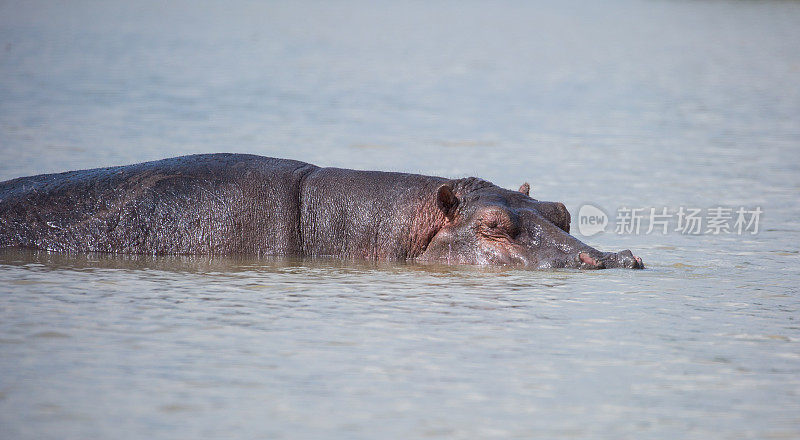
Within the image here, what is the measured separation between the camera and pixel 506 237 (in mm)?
8750

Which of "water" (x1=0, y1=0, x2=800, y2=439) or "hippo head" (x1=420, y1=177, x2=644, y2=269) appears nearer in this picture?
"water" (x1=0, y1=0, x2=800, y2=439)

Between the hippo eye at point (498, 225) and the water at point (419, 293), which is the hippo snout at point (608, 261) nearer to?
the water at point (419, 293)

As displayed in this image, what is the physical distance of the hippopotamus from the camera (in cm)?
873

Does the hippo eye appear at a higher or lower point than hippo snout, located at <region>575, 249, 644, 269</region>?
higher

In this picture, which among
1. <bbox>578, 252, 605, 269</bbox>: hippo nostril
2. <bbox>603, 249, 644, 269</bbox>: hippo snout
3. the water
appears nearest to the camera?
the water

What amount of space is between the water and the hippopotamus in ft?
0.56

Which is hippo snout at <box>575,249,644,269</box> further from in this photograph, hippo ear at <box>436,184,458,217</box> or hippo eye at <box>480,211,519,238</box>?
hippo ear at <box>436,184,458,217</box>

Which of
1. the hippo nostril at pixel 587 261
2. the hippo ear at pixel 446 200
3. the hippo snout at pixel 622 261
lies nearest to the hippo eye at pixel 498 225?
the hippo ear at pixel 446 200

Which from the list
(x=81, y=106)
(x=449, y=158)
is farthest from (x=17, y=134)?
(x=449, y=158)

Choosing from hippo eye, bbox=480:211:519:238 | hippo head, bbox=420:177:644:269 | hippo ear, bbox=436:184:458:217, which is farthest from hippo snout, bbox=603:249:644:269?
hippo ear, bbox=436:184:458:217

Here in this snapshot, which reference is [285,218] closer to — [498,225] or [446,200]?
[446,200]

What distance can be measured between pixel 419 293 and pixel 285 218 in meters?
1.58

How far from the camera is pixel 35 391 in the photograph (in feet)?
17.7

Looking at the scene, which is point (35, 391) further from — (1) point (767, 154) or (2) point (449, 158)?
(1) point (767, 154)
